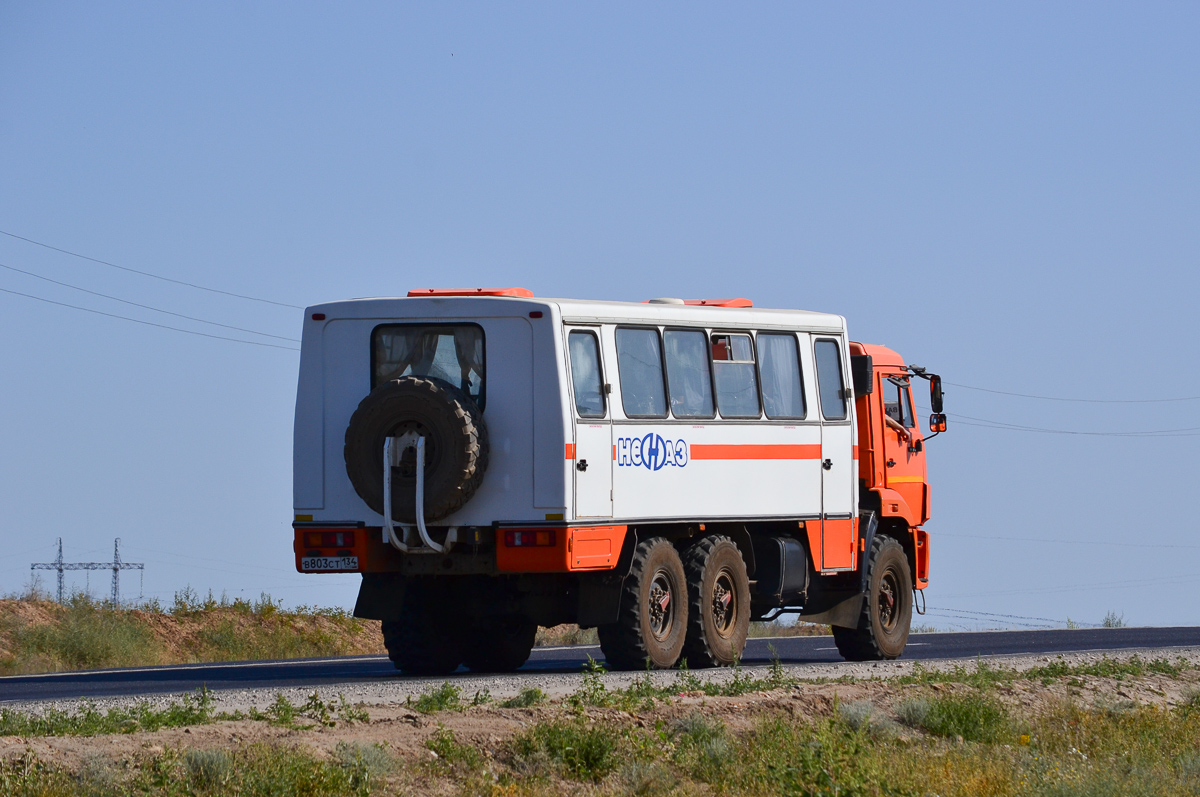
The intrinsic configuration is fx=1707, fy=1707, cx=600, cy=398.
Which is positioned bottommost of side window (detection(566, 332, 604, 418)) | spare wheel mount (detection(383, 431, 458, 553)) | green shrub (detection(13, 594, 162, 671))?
green shrub (detection(13, 594, 162, 671))

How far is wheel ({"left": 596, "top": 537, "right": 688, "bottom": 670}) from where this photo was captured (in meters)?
15.5

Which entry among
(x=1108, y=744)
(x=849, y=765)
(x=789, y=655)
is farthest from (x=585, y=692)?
(x=789, y=655)

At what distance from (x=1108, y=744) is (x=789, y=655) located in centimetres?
758

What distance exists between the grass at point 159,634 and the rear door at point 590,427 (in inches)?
389

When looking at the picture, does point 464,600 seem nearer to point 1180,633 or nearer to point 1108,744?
point 1108,744

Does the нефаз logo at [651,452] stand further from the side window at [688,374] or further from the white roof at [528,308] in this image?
the white roof at [528,308]

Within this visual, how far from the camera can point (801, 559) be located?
1761 centimetres

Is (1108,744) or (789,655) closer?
(1108,744)

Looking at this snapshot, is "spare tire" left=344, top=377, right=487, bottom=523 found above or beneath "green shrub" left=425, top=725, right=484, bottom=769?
above

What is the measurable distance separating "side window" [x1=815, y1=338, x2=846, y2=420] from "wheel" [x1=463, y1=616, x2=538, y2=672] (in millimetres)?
3841

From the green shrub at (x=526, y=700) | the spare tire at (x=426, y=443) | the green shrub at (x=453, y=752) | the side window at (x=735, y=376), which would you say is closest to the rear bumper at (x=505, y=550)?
the spare tire at (x=426, y=443)

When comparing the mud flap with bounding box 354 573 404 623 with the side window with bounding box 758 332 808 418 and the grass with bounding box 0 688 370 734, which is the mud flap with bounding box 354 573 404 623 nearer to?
the grass with bounding box 0 688 370 734

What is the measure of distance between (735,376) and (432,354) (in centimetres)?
318

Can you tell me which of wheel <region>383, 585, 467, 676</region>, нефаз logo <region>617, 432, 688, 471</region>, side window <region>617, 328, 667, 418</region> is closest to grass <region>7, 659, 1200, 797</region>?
нефаз logo <region>617, 432, 688, 471</region>
